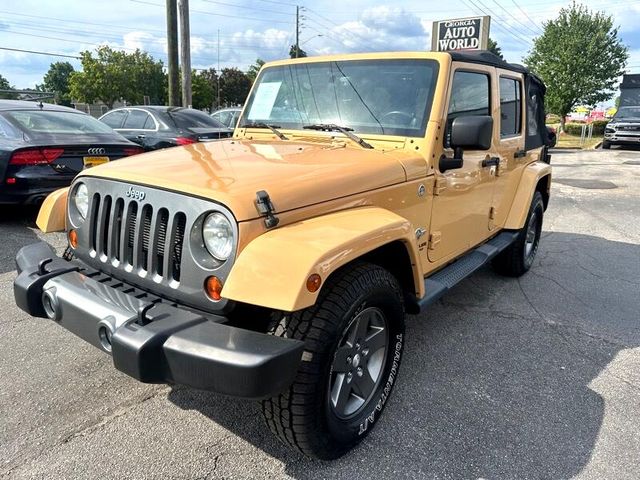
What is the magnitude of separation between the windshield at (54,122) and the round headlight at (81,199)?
4030 mm

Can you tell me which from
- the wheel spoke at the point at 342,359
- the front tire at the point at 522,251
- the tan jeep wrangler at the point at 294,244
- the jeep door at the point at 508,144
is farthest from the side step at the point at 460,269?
the wheel spoke at the point at 342,359

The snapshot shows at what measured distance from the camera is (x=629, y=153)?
20.2m

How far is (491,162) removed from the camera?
3.91m

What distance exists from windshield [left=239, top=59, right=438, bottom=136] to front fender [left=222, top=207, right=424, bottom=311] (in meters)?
1.14

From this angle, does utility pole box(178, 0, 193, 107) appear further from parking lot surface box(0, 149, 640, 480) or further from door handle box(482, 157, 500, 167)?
door handle box(482, 157, 500, 167)

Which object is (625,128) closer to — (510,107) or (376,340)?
(510,107)

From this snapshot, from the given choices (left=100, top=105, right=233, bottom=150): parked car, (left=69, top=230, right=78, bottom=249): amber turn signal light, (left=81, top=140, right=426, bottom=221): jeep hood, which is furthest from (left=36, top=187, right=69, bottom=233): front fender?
(left=100, top=105, right=233, bottom=150): parked car

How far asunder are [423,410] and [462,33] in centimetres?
1586

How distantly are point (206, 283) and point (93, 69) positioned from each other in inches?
1832

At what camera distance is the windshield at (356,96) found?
3.15 meters

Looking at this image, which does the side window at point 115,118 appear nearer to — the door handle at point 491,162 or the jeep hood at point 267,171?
the jeep hood at point 267,171

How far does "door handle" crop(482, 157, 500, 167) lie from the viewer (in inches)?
149

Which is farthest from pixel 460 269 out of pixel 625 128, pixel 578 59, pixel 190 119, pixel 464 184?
pixel 578 59

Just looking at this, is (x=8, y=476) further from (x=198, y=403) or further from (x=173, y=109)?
(x=173, y=109)
